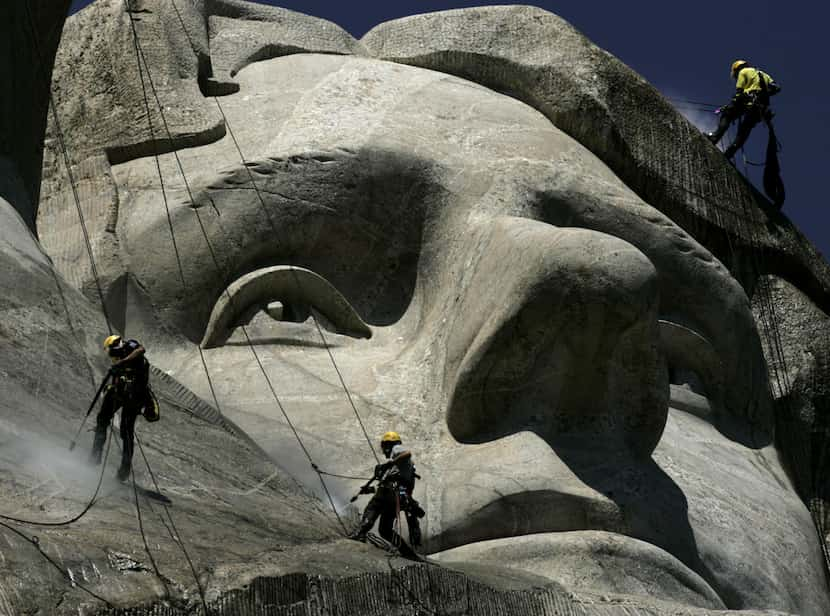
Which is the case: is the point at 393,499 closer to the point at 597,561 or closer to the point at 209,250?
the point at 597,561

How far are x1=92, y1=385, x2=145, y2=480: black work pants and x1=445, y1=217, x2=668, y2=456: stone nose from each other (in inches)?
112

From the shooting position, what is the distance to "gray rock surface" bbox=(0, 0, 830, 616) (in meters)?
7.93

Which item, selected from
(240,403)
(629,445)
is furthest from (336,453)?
(629,445)

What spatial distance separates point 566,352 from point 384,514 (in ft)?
7.21

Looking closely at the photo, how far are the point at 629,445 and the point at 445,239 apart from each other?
1.85 meters

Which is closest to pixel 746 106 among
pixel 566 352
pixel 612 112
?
pixel 612 112

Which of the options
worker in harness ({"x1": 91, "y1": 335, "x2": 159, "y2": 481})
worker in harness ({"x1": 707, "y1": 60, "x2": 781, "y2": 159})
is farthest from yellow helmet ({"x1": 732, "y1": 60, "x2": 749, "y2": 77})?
worker in harness ({"x1": 91, "y1": 335, "x2": 159, "y2": 481})

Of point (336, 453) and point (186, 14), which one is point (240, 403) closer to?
point (336, 453)

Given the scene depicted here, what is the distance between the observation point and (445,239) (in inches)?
455

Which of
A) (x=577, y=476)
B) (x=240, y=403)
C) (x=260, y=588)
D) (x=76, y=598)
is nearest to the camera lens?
(x=76, y=598)

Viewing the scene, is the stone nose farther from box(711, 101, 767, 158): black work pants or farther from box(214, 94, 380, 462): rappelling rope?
box(711, 101, 767, 158): black work pants

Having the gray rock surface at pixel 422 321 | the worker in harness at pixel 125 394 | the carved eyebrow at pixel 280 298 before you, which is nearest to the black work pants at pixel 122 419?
the worker in harness at pixel 125 394

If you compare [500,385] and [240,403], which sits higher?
[500,385]

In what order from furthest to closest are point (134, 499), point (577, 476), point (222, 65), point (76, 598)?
point (222, 65) < point (577, 476) < point (134, 499) < point (76, 598)
